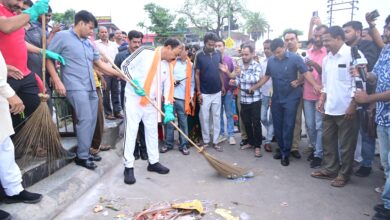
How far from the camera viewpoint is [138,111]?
13.5 feet

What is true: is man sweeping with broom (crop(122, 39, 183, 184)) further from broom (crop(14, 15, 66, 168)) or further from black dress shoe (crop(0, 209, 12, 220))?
black dress shoe (crop(0, 209, 12, 220))

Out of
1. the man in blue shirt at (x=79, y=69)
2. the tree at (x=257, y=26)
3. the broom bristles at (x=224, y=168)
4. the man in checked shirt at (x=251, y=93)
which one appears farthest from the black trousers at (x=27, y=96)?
the tree at (x=257, y=26)

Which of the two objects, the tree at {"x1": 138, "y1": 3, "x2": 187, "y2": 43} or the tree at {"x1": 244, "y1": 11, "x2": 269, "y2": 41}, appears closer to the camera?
the tree at {"x1": 138, "y1": 3, "x2": 187, "y2": 43}

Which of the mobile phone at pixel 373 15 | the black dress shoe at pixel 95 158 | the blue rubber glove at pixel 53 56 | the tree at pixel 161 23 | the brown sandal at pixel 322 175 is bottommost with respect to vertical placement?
the brown sandal at pixel 322 175

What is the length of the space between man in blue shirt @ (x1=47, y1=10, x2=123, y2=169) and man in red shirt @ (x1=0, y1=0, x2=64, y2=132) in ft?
1.18

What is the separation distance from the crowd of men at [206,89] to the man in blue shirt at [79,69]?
0.5 inches

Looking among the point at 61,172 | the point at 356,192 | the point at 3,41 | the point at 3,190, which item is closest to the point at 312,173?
the point at 356,192

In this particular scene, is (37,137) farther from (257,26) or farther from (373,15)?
(257,26)

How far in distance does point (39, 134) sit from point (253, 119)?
333 centimetres

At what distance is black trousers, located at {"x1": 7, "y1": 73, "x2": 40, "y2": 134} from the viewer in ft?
10.9

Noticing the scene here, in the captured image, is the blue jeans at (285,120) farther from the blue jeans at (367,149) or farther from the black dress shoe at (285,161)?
the blue jeans at (367,149)

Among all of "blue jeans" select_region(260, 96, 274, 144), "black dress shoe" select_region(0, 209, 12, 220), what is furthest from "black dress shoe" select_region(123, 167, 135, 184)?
"blue jeans" select_region(260, 96, 274, 144)

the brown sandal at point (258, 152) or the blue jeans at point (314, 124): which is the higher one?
the blue jeans at point (314, 124)

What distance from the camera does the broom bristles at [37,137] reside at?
338 centimetres
